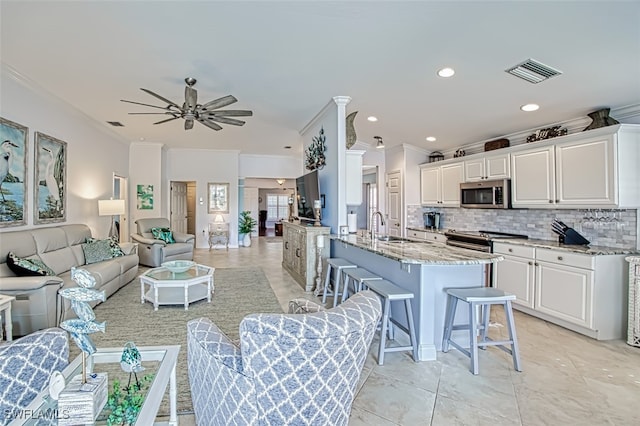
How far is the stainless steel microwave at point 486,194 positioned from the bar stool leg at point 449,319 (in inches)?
96.1

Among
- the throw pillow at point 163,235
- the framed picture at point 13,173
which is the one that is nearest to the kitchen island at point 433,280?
the framed picture at point 13,173

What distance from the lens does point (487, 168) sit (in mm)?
4977

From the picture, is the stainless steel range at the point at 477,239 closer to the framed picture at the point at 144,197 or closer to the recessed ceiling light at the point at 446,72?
the recessed ceiling light at the point at 446,72

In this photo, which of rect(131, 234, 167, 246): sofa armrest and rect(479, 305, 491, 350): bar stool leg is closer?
rect(479, 305, 491, 350): bar stool leg

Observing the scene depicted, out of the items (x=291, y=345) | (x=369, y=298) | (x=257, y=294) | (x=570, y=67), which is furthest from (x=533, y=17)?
(x=257, y=294)

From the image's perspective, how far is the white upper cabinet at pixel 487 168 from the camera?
4.68 meters

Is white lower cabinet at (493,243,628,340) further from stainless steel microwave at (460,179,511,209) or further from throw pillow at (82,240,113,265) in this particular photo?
throw pillow at (82,240,113,265)

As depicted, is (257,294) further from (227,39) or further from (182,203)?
(182,203)

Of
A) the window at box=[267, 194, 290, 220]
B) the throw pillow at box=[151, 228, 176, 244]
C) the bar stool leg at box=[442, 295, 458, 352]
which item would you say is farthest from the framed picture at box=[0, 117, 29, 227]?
the window at box=[267, 194, 290, 220]

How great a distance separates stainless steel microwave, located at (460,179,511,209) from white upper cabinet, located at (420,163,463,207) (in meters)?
0.20

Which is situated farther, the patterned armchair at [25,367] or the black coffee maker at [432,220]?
the black coffee maker at [432,220]

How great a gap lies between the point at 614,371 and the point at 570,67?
2.54m

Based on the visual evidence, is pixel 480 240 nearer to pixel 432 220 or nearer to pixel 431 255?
pixel 432 220

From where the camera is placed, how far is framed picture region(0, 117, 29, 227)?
369 cm
